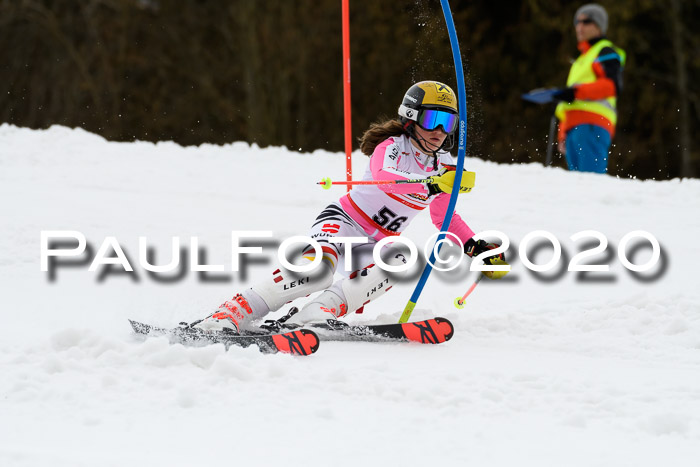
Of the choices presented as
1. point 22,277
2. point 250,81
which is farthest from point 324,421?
point 250,81

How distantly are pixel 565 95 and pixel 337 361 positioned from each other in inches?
222

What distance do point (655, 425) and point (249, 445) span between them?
1.38 metres

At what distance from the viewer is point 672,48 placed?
59.5ft

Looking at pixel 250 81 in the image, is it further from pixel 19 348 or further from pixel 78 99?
pixel 19 348

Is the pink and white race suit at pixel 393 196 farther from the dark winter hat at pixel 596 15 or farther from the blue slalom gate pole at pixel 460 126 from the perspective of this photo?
the dark winter hat at pixel 596 15

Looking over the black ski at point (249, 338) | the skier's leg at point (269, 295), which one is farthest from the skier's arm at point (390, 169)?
the black ski at point (249, 338)

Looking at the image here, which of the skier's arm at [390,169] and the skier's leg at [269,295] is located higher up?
the skier's arm at [390,169]

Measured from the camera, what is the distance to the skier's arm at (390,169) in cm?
445

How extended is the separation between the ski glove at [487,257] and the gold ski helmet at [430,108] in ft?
1.92

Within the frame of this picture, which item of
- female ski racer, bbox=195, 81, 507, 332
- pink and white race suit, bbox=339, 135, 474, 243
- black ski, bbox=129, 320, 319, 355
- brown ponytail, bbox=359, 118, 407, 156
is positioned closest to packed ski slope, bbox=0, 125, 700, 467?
black ski, bbox=129, 320, 319, 355

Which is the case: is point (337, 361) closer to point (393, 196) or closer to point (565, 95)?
point (393, 196)

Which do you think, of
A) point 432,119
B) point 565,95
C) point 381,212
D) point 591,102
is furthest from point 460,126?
point 591,102

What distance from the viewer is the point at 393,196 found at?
4.61 metres

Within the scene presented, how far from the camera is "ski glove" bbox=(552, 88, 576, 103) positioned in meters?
8.64
